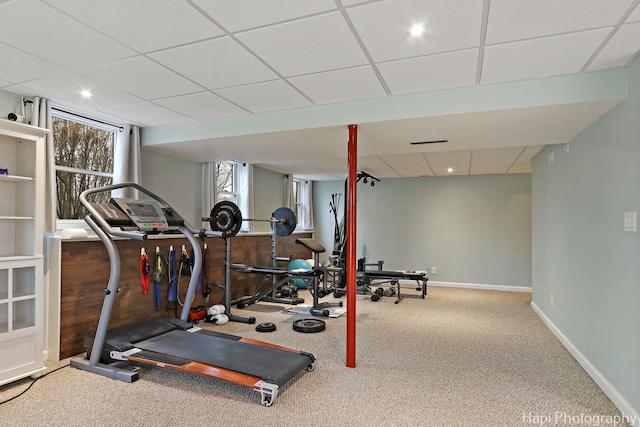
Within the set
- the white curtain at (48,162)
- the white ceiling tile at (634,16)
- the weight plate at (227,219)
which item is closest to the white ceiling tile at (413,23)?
the white ceiling tile at (634,16)

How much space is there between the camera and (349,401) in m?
2.71

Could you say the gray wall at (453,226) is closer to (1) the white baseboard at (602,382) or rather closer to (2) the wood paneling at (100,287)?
(1) the white baseboard at (602,382)

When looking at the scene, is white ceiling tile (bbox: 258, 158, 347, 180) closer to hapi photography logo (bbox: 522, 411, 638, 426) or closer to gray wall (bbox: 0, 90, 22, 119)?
gray wall (bbox: 0, 90, 22, 119)

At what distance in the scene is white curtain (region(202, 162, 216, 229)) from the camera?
5797 millimetres

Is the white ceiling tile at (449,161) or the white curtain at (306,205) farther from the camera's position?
the white curtain at (306,205)

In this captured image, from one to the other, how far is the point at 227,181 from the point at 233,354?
4072mm

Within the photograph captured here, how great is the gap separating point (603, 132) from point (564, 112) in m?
0.37

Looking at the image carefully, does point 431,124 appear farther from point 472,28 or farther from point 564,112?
point 472,28

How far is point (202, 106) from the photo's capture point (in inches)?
151

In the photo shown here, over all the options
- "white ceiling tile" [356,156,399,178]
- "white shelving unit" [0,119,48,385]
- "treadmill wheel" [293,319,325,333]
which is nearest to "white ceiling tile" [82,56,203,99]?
"white shelving unit" [0,119,48,385]

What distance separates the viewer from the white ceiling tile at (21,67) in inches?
106

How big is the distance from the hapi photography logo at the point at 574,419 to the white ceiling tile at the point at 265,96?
3.06 metres

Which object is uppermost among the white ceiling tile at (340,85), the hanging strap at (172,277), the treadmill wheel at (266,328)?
the white ceiling tile at (340,85)

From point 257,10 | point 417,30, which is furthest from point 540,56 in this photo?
point 257,10
